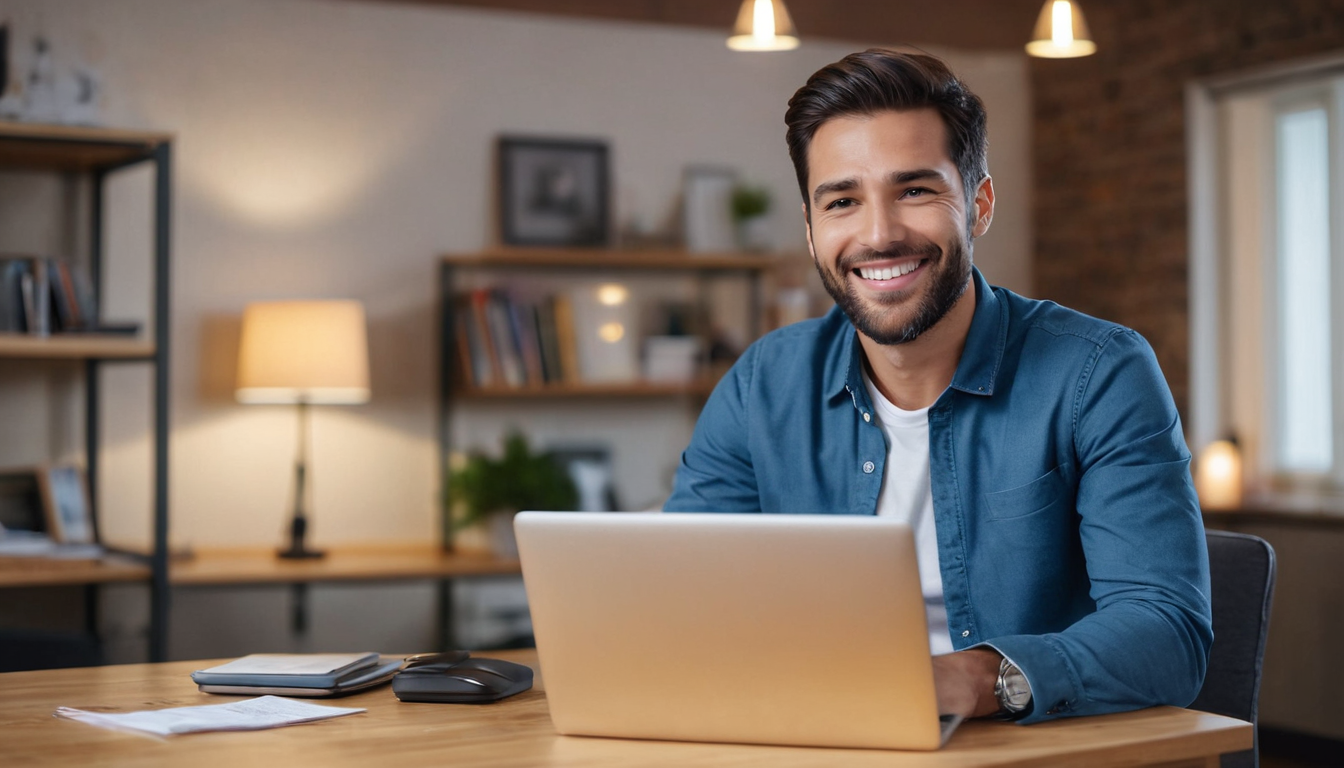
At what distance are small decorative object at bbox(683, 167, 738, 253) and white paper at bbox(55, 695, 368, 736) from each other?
3.46m

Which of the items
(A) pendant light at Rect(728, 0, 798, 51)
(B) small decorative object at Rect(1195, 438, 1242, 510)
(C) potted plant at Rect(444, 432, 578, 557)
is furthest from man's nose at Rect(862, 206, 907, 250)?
(B) small decorative object at Rect(1195, 438, 1242, 510)

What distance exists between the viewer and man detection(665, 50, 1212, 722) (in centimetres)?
148

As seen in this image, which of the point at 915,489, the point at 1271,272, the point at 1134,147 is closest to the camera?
the point at 915,489

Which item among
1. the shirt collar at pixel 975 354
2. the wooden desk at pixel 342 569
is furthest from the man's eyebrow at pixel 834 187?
the wooden desk at pixel 342 569

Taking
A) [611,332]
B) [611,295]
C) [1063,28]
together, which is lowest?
[611,332]

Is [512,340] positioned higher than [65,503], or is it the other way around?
[512,340]

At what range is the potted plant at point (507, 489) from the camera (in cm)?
416

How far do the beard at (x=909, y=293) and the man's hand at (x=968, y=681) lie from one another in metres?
0.48

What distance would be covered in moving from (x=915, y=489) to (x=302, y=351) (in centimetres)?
261

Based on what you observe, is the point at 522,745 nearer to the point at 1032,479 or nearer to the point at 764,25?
the point at 1032,479

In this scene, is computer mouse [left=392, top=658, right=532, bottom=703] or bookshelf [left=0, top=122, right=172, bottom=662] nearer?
computer mouse [left=392, top=658, right=532, bottom=703]

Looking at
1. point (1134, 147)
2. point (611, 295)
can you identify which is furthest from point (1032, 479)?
point (1134, 147)

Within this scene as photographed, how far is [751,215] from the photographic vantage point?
15.5ft

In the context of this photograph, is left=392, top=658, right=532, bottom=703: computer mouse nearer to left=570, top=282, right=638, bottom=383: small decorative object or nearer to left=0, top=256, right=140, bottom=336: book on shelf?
left=0, top=256, right=140, bottom=336: book on shelf
